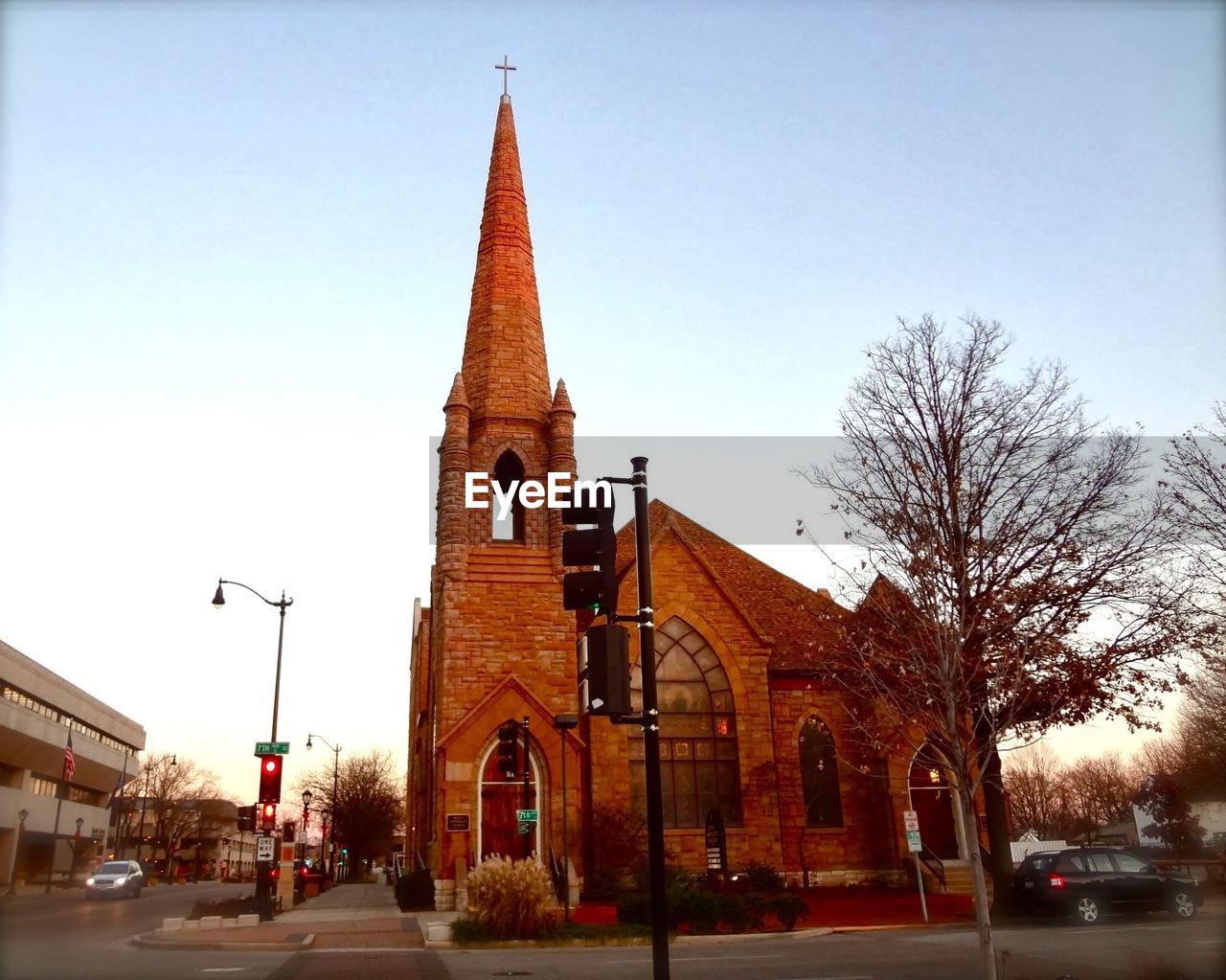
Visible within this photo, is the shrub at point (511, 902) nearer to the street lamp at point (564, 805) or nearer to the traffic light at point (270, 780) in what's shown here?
the street lamp at point (564, 805)

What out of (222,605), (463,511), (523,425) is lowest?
(222,605)

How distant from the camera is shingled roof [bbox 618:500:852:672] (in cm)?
3078

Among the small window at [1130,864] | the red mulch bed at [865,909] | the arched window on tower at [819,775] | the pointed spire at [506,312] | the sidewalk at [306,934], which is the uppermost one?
the pointed spire at [506,312]

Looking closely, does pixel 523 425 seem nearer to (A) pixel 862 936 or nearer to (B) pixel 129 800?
(A) pixel 862 936

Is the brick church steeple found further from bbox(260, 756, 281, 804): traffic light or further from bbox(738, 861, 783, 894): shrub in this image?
bbox(738, 861, 783, 894): shrub

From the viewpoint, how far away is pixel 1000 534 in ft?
64.1

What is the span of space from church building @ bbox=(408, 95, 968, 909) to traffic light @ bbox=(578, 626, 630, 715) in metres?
18.4

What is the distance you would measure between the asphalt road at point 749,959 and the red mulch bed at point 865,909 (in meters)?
2.26

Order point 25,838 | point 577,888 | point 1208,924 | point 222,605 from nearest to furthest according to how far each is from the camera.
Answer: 1. point 1208,924
2. point 577,888
3. point 222,605
4. point 25,838

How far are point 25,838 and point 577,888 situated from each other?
47413 mm

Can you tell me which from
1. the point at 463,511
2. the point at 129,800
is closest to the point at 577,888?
the point at 463,511

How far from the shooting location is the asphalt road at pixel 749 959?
1294cm

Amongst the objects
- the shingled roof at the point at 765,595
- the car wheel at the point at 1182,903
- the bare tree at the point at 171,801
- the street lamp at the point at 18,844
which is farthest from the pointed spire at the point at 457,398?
the bare tree at the point at 171,801

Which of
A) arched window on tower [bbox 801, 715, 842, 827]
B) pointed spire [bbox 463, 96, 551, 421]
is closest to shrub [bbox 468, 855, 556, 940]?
arched window on tower [bbox 801, 715, 842, 827]
